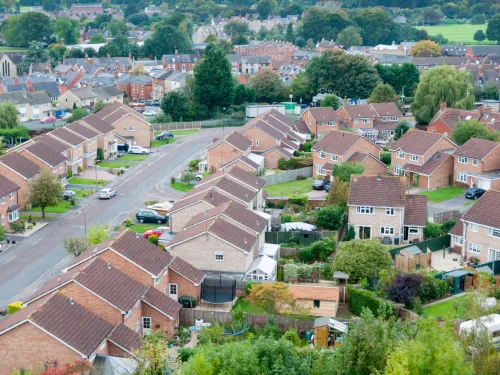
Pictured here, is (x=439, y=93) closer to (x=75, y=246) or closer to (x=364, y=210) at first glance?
(x=364, y=210)

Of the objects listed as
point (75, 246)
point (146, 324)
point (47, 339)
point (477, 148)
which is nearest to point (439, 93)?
point (477, 148)

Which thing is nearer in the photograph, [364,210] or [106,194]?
[364,210]

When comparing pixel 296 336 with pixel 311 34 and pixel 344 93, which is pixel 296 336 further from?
pixel 311 34

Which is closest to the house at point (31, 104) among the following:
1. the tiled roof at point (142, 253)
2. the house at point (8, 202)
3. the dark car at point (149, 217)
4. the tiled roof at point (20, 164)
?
the tiled roof at point (20, 164)

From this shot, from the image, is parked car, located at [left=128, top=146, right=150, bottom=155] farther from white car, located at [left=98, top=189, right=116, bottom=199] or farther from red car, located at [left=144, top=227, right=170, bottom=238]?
red car, located at [left=144, top=227, right=170, bottom=238]

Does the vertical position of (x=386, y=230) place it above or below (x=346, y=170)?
below
